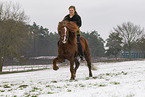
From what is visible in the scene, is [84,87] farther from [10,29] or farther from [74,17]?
[10,29]

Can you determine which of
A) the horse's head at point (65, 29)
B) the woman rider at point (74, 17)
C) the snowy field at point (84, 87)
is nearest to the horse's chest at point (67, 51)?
the horse's head at point (65, 29)

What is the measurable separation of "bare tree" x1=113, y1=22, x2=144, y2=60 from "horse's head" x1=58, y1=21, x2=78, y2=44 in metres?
56.5

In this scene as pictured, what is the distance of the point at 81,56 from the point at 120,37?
5867 cm

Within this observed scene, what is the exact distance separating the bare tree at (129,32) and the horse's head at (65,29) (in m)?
56.5

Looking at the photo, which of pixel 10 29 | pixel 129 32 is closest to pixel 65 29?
pixel 10 29

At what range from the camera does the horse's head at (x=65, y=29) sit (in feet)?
23.7

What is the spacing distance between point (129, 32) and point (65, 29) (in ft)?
194

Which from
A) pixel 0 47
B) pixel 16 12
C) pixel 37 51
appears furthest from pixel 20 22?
pixel 37 51

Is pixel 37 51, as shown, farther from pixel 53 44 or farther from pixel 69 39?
pixel 69 39

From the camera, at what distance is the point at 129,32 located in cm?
6300

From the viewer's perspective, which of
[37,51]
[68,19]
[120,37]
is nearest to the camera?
[68,19]

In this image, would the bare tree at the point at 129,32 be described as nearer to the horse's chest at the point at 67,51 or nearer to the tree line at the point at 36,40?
the tree line at the point at 36,40

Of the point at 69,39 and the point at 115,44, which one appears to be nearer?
the point at 69,39

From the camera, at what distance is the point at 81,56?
877 centimetres
